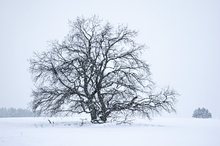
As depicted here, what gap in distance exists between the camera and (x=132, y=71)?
26281mm

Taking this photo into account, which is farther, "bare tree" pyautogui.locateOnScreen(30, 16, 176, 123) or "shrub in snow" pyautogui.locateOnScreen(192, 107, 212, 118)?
"shrub in snow" pyautogui.locateOnScreen(192, 107, 212, 118)

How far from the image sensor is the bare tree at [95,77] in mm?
24938

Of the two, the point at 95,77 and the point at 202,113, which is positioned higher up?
the point at 95,77

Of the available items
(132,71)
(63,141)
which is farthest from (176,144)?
(132,71)

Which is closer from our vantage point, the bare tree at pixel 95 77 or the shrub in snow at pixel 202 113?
the bare tree at pixel 95 77

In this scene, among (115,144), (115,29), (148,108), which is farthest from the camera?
(115,29)

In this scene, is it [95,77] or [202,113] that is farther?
[202,113]

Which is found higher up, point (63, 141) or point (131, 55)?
point (131, 55)

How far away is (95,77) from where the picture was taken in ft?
86.3

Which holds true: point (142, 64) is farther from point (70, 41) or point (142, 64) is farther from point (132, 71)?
point (70, 41)

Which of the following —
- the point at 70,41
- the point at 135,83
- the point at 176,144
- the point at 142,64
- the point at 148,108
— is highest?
the point at 70,41

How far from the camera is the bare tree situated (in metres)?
24.9

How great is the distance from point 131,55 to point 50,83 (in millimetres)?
7254

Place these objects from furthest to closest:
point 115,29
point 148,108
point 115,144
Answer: point 115,29, point 148,108, point 115,144
